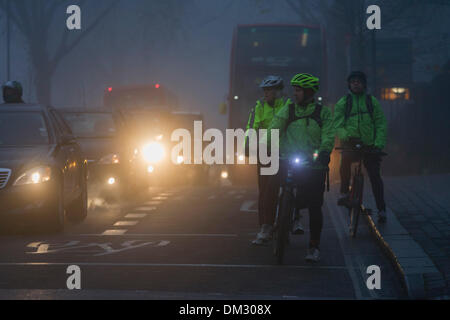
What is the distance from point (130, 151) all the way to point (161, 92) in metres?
23.5

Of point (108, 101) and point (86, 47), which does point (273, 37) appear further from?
point (86, 47)

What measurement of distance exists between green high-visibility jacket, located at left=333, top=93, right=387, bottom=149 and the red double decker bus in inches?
589

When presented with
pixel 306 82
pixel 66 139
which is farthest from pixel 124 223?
pixel 306 82

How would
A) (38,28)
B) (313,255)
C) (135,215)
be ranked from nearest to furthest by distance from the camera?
(313,255)
(135,215)
(38,28)

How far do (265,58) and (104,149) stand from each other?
1137cm

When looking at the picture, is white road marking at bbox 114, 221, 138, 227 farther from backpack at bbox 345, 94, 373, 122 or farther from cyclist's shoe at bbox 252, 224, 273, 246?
backpack at bbox 345, 94, 373, 122

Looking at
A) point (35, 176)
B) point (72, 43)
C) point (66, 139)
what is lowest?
point (35, 176)

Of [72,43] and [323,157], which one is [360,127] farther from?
[72,43]

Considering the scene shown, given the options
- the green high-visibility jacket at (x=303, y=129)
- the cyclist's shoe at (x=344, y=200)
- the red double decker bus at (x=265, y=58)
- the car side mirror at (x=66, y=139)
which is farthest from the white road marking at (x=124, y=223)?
the red double decker bus at (x=265, y=58)

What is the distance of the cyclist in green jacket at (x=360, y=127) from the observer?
11375 millimetres

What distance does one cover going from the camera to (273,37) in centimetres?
2730

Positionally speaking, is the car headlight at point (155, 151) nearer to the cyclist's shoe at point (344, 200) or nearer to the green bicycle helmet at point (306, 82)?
the cyclist's shoe at point (344, 200)

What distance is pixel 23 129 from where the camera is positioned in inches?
491

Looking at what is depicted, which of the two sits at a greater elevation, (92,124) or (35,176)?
(92,124)
